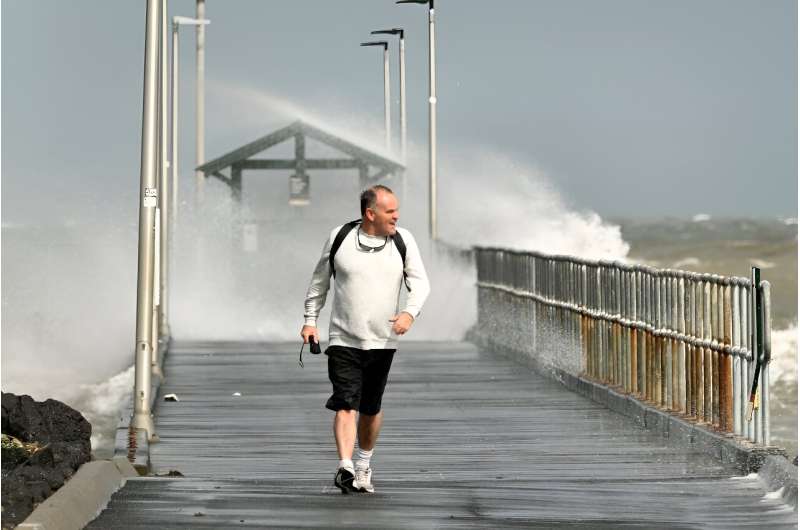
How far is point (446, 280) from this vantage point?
132 ft

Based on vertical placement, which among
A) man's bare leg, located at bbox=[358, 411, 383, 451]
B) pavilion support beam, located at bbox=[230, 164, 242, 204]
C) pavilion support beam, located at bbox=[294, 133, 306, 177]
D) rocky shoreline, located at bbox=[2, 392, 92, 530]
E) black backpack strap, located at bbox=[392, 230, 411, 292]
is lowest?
rocky shoreline, located at bbox=[2, 392, 92, 530]

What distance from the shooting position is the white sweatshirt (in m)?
14.2

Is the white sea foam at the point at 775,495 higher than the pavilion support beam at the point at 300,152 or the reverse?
the reverse

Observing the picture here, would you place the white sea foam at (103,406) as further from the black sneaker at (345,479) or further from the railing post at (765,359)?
the black sneaker at (345,479)

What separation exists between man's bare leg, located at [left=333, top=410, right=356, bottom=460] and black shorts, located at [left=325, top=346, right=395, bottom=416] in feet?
0.15

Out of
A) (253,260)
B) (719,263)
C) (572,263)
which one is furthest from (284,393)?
(719,263)

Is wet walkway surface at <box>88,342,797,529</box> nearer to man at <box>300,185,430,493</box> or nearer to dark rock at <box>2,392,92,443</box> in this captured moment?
man at <box>300,185,430,493</box>

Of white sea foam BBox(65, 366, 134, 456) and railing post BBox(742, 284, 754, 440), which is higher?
railing post BBox(742, 284, 754, 440)

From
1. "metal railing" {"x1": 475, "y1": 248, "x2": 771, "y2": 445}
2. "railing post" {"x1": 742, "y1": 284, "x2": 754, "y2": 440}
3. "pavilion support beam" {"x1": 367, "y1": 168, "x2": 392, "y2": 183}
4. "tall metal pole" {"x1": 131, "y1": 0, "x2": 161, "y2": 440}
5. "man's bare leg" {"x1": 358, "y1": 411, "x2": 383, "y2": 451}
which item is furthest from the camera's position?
"pavilion support beam" {"x1": 367, "y1": 168, "x2": 392, "y2": 183}

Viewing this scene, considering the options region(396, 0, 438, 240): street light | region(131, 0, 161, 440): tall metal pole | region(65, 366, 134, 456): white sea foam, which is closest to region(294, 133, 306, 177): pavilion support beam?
region(65, 366, 134, 456): white sea foam

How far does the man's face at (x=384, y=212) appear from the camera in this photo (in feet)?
46.3

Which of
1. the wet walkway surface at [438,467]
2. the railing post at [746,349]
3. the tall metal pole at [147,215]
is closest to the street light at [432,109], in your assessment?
the wet walkway surface at [438,467]

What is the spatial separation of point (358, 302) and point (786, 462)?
2.82 m

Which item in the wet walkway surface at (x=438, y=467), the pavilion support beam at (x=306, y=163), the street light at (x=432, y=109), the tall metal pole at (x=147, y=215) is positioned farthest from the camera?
the pavilion support beam at (x=306, y=163)
